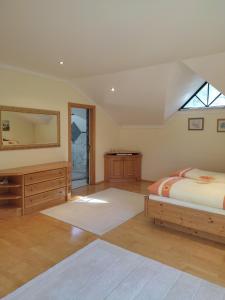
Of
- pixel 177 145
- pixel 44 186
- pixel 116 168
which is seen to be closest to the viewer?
pixel 44 186

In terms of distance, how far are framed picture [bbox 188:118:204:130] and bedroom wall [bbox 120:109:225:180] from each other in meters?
0.09

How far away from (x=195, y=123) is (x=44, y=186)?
3.63m

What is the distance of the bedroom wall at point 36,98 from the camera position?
3795 millimetres

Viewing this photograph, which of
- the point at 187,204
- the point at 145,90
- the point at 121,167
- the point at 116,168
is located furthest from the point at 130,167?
the point at 187,204

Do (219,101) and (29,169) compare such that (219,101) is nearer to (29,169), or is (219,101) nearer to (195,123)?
(195,123)

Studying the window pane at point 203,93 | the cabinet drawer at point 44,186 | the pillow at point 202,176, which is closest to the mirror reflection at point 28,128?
the cabinet drawer at point 44,186

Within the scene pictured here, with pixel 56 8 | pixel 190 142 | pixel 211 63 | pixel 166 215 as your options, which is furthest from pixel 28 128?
pixel 190 142

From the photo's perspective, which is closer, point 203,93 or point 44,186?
point 44,186

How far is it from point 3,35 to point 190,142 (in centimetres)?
433

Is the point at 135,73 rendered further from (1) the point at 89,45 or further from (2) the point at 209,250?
(2) the point at 209,250

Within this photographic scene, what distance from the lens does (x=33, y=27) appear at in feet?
7.81

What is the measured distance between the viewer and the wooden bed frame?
8.91 ft

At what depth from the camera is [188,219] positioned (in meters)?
2.90

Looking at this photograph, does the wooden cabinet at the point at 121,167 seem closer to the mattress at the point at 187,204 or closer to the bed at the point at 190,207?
the bed at the point at 190,207
